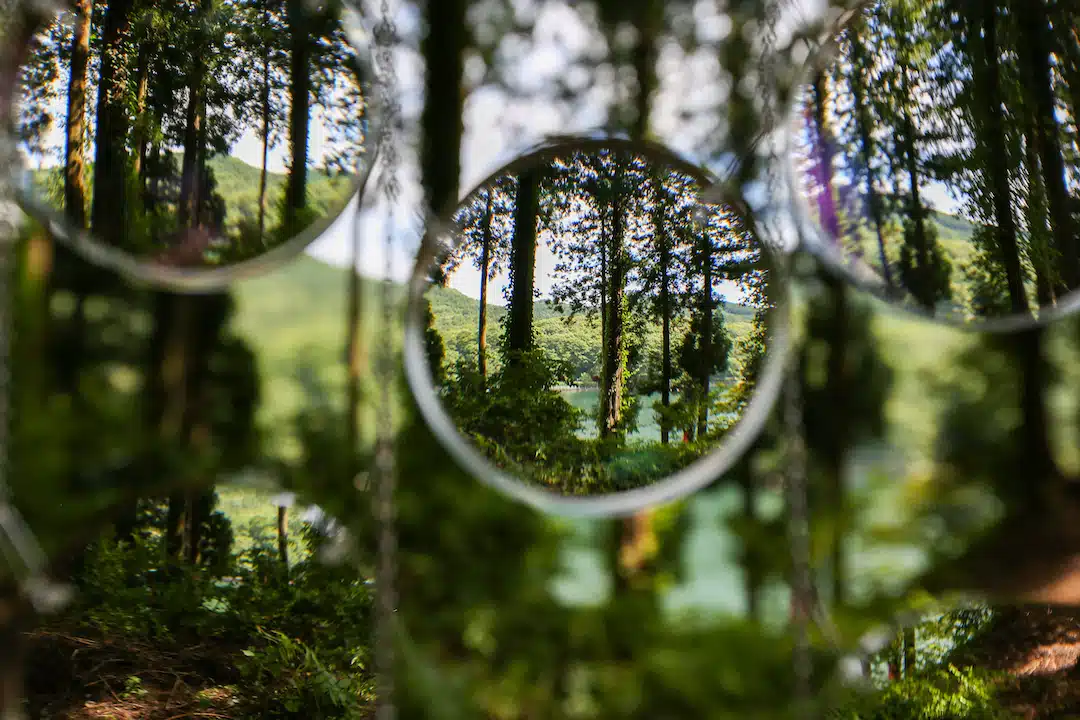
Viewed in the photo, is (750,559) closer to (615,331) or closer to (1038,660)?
(615,331)

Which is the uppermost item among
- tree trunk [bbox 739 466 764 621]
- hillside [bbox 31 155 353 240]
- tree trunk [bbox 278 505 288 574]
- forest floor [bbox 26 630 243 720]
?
hillside [bbox 31 155 353 240]

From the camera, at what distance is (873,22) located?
44.1 inches

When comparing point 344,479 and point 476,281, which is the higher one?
point 476,281

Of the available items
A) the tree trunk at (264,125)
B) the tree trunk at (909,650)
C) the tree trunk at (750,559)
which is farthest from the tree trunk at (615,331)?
the tree trunk at (909,650)

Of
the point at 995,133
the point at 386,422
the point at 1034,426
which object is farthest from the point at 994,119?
the point at 386,422

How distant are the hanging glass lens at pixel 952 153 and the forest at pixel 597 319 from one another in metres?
0.20

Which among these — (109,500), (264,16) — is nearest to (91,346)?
(109,500)

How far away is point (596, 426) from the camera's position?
112 centimetres

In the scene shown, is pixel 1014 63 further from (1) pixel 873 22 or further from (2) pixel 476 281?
(2) pixel 476 281

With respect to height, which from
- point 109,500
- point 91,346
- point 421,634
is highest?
point 91,346

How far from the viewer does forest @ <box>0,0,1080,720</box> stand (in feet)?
3.42

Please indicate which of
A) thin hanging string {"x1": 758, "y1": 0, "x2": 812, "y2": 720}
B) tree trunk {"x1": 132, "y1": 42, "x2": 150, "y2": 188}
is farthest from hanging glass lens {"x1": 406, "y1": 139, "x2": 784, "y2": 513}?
tree trunk {"x1": 132, "y1": 42, "x2": 150, "y2": 188}

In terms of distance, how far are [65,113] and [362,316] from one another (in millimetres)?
680

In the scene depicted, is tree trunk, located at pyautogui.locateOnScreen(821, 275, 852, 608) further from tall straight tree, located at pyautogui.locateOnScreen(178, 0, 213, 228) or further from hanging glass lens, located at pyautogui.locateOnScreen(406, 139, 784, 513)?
tall straight tree, located at pyautogui.locateOnScreen(178, 0, 213, 228)
